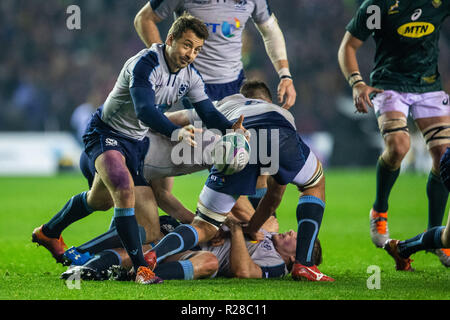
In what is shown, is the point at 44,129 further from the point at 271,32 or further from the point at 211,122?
the point at 211,122

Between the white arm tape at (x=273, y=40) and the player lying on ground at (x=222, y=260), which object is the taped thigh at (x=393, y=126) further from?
the player lying on ground at (x=222, y=260)

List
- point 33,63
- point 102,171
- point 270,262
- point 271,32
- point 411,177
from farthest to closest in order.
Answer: point 33,63
point 411,177
point 271,32
point 270,262
point 102,171

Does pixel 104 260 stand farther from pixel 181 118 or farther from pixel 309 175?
pixel 309 175

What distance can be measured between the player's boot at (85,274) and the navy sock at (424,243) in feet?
6.24

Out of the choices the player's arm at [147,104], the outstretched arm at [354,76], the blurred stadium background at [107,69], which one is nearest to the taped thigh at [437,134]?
the outstretched arm at [354,76]

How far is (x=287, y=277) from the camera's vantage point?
446 centimetres

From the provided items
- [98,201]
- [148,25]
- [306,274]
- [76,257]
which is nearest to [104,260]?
[76,257]

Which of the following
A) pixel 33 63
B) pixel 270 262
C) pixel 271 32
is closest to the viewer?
pixel 270 262

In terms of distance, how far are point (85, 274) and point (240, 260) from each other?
0.93m

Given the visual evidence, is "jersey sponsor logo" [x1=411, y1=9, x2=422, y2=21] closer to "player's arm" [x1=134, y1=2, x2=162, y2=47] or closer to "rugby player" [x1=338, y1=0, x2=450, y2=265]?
"rugby player" [x1=338, y1=0, x2=450, y2=265]

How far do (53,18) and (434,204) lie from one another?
17.7 meters

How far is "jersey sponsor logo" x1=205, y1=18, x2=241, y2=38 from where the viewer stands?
5430 mm

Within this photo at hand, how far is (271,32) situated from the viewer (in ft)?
18.7

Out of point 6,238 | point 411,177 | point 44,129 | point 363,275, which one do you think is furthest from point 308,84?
point 363,275
